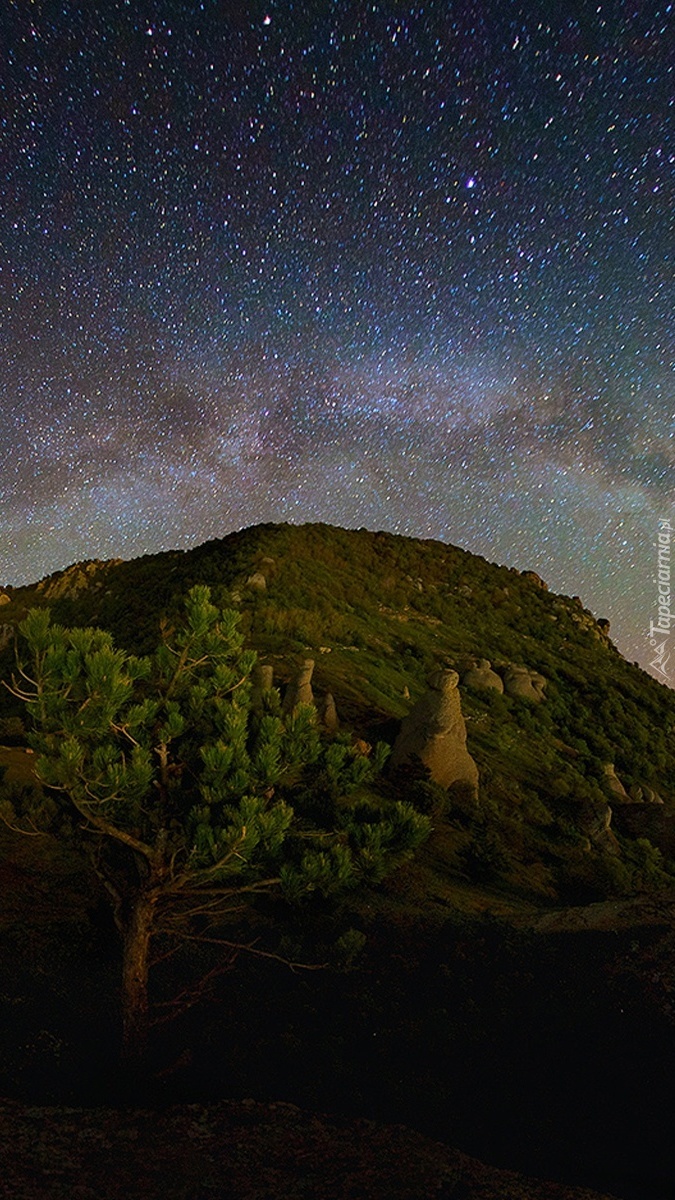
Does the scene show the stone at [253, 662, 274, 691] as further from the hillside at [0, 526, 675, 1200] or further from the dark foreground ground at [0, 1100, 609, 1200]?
the dark foreground ground at [0, 1100, 609, 1200]

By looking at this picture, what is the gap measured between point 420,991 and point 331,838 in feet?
11.4

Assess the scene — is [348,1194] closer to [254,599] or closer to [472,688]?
[472,688]

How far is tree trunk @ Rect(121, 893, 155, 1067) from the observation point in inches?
284

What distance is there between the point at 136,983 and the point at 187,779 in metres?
2.10

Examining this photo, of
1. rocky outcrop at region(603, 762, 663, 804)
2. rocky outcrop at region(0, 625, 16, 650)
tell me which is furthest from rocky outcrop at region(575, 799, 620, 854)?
rocky outcrop at region(0, 625, 16, 650)

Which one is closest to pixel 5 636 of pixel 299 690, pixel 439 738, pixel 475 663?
pixel 475 663

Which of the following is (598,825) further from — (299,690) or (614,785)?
(614,785)

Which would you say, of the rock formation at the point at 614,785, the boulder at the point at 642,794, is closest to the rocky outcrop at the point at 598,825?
the rock formation at the point at 614,785

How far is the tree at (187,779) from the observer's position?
6.10 m

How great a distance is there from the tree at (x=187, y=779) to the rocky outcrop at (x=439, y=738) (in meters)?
13.2

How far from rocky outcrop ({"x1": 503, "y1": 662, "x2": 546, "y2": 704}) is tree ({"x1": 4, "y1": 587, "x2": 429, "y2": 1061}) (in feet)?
101

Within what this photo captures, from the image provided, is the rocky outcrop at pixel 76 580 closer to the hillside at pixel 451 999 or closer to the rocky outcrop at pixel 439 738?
the hillside at pixel 451 999

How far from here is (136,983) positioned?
727 centimetres

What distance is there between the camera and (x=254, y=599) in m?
39.7
